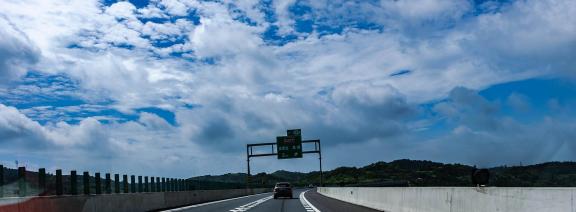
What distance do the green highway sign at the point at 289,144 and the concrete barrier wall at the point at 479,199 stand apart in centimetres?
5162

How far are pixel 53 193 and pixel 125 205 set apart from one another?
17.3 feet

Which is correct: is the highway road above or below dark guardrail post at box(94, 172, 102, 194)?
below

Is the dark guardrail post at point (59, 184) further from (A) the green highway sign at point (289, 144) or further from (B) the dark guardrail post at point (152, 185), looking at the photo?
(A) the green highway sign at point (289, 144)

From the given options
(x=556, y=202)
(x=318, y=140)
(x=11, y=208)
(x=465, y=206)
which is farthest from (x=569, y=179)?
(x=318, y=140)

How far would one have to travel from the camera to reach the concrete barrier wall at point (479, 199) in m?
9.05

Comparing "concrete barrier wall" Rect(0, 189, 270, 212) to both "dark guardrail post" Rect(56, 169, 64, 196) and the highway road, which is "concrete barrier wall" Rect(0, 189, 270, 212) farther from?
the highway road

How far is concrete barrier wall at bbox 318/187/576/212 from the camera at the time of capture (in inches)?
356

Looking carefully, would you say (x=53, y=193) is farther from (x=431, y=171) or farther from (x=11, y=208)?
(x=431, y=171)

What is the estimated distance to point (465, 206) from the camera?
13.4 m

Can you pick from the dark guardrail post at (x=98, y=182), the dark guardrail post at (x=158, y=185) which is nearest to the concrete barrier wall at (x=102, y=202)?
the dark guardrail post at (x=98, y=182)

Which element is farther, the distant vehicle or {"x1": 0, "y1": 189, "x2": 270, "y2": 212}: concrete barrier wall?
the distant vehicle

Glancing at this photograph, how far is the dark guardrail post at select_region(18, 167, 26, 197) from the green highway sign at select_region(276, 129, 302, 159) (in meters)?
59.7

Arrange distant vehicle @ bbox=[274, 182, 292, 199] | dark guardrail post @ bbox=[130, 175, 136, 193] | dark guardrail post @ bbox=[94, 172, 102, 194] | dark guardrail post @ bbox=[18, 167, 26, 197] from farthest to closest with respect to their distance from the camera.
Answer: distant vehicle @ bbox=[274, 182, 292, 199] < dark guardrail post @ bbox=[130, 175, 136, 193] < dark guardrail post @ bbox=[94, 172, 102, 194] < dark guardrail post @ bbox=[18, 167, 26, 197]

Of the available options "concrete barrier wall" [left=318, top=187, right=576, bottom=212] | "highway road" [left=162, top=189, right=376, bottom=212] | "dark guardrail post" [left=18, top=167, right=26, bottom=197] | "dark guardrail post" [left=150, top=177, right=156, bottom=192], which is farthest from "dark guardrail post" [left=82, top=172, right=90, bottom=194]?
"concrete barrier wall" [left=318, top=187, right=576, bottom=212]
